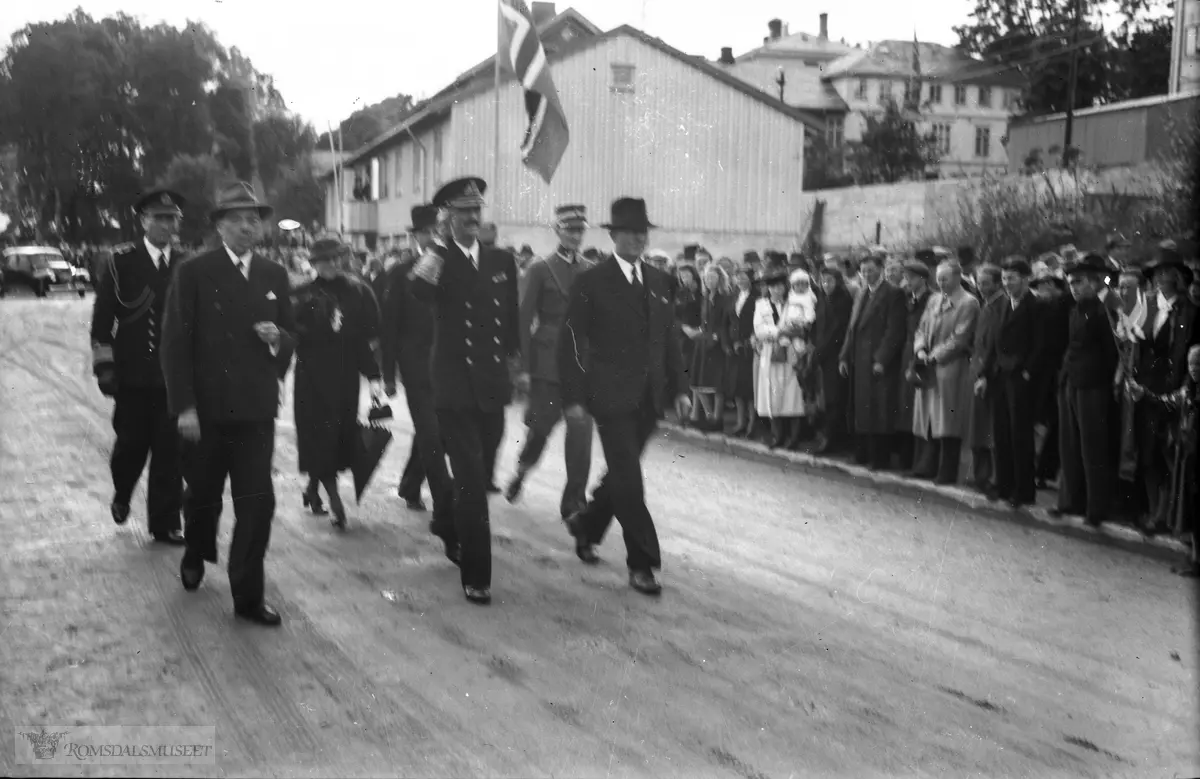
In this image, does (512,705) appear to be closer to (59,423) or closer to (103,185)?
(103,185)

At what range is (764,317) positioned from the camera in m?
13.5

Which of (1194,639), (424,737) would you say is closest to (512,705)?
(424,737)

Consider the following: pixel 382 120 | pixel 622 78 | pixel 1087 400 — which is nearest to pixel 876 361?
pixel 1087 400

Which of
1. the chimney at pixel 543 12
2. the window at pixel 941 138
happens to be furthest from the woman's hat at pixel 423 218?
the window at pixel 941 138

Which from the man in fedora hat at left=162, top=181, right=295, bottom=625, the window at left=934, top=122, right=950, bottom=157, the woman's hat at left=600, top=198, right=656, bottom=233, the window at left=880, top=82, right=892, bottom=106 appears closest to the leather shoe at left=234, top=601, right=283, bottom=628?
the man in fedora hat at left=162, top=181, right=295, bottom=625

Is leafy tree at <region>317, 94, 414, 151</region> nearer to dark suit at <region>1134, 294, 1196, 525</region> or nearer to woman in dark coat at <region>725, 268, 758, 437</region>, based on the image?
woman in dark coat at <region>725, 268, 758, 437</region>

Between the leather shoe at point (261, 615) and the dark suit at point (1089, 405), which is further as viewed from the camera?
the dark suit at point (1089, 405)

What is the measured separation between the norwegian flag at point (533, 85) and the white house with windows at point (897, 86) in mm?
15028

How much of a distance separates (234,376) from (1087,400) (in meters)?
6.00

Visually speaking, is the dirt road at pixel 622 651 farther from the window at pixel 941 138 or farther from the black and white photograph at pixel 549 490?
the window at pixel 941 138

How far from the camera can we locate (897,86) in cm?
3120

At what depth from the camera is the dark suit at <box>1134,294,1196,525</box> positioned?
343 inches

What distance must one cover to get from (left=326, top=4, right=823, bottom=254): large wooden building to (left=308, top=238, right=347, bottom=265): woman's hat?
13.1 meters

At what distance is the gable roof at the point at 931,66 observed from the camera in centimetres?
3041
